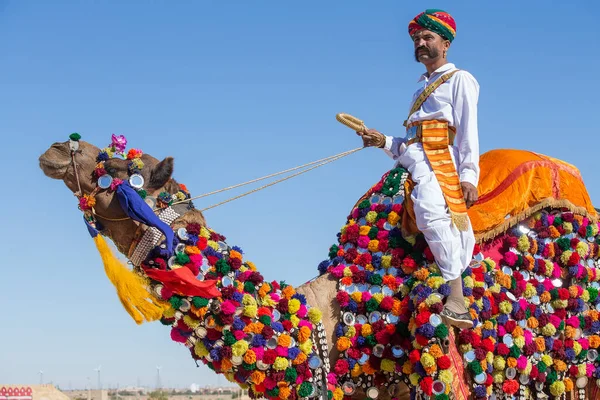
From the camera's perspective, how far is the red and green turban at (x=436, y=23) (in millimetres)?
7148

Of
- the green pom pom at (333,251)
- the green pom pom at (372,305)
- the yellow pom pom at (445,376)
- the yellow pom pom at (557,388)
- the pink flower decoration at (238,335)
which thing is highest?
the green pom pom at (333,251)

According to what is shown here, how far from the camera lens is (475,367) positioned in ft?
22.3

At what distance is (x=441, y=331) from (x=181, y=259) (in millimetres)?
1944

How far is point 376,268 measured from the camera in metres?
7.22

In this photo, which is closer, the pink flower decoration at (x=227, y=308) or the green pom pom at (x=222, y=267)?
the pink flower decoration at (x=227, y=308)

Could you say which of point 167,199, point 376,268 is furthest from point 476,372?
point 167,199

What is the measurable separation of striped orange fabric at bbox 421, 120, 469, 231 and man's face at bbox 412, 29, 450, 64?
0.55 m

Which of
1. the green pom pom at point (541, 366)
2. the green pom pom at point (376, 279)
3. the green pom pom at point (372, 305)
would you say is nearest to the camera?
the green pom pom at point (372, 305)

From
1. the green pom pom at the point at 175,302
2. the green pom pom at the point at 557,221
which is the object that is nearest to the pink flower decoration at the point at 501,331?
the green pom pom at the point at 557,221

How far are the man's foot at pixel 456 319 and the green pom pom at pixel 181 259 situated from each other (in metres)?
1.89

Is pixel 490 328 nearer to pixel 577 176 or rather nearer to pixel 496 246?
pixel 496 246

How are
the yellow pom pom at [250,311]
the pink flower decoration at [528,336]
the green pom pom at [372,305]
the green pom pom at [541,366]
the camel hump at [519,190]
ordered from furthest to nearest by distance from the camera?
the camel hump at [519,190] → the green pom pom at [541,366] → the pink flower decoration at [528,336] → the green pom pom at [372,305] → the yellow pom pom at [250,311]

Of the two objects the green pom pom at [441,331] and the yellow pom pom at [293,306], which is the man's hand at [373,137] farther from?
the green pom pom at [441,331]

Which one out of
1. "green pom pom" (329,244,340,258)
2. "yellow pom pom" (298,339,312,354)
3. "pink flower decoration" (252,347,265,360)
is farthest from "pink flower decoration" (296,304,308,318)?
"green pom pom" (329,244,340,258)
